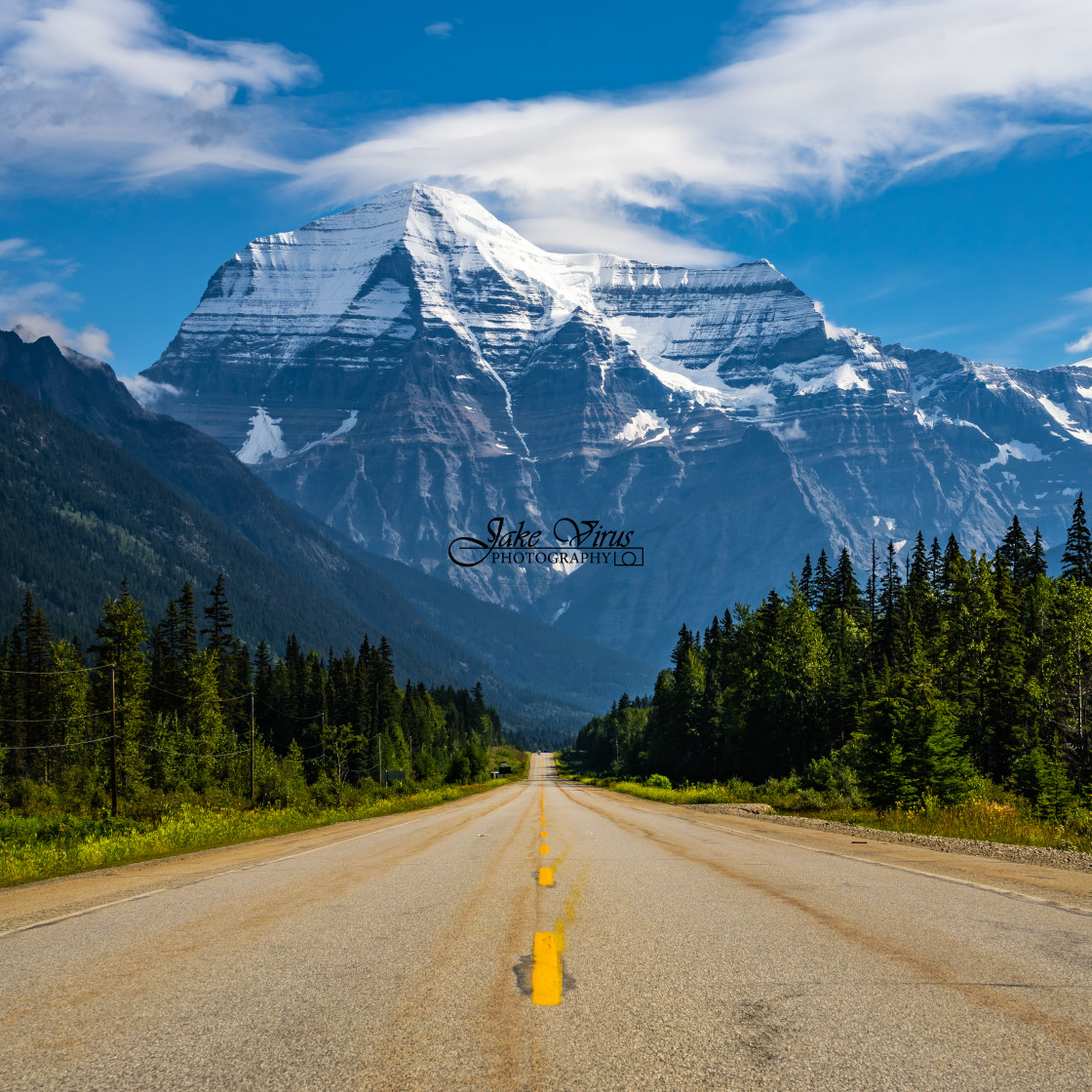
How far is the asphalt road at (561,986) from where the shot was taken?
15.8 feet

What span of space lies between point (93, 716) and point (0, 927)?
237 feet

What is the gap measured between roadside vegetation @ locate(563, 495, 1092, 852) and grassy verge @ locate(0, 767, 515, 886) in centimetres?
1771

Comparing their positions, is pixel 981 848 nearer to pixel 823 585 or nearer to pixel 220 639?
pixel 823 585

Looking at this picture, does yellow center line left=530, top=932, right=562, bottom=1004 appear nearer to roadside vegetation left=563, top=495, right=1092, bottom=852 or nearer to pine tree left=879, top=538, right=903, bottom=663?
roadside vegetation left=563, top=495, right=1092, bottom=852

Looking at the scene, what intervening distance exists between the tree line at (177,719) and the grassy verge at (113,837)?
15688mm

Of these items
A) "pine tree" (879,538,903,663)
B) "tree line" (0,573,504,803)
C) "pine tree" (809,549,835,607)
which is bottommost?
"tree line" (0,573,504,803)

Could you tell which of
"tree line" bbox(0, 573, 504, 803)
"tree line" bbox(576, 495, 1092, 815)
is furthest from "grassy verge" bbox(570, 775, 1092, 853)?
"tree line" bbox(0, 573, 504, 803)

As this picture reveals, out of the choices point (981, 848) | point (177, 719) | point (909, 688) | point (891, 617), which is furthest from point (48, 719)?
point (981, 848)

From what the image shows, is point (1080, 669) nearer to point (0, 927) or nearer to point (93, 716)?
point (0, 927)

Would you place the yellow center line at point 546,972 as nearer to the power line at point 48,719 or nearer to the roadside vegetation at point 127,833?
the roadside vegetation at point 127,833

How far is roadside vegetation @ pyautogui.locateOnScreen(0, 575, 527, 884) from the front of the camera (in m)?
26.8

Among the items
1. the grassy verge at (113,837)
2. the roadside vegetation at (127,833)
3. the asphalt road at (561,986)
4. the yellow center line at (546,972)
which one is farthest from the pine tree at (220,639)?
the yellow center line at (546,972)

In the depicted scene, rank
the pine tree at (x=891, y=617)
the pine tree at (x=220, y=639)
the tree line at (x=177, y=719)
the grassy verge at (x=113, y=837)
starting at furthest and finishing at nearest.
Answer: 1. the pine tree at (x=220, y=639)
2. the pine tree at (x=891, y=617)
3. the tree line at (x=177, y=719)
4. the grassy verge at (x=113, y=837)

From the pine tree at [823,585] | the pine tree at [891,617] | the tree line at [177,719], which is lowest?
the tree line at [177,719]
